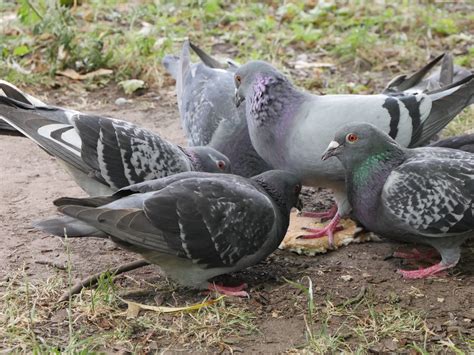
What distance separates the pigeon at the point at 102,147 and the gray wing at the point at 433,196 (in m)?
1.51

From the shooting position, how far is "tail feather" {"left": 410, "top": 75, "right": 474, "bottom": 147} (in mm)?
6059

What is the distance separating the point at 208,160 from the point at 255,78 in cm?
69

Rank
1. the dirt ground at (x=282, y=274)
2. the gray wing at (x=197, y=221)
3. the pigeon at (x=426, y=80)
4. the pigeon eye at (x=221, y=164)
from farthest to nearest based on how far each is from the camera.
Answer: the pigeon at (x=426, y=80) < the pigeon eye at (x=221, y=164) < the gray wing at (x=197, y=221) < the dirt ground at (x=282, y=274)

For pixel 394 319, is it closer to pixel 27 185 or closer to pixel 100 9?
pixel 27 185

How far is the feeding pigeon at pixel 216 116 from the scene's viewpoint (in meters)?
6.46

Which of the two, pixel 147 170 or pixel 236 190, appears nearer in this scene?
pixel 236 190

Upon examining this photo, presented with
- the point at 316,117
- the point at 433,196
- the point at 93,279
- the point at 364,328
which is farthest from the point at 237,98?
the point at 364,328

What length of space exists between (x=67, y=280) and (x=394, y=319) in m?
2.01

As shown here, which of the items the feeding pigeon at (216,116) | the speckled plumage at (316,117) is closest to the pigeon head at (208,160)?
the speckled plumage at (316,117)

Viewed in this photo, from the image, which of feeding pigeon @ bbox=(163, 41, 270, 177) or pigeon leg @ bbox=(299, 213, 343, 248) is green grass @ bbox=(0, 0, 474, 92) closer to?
feeding pigeon @ bbox=(163, 41, 270, 177)

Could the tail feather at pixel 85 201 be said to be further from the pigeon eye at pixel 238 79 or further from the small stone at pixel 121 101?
the small stone at pixel 121 101

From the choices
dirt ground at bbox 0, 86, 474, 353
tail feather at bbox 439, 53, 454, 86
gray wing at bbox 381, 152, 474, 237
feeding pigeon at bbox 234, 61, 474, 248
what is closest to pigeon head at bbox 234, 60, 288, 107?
feeding pigeon at bbox 234, 61, 474, 248

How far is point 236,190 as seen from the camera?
498 centimetres

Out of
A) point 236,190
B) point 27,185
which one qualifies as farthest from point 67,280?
point 27,185
